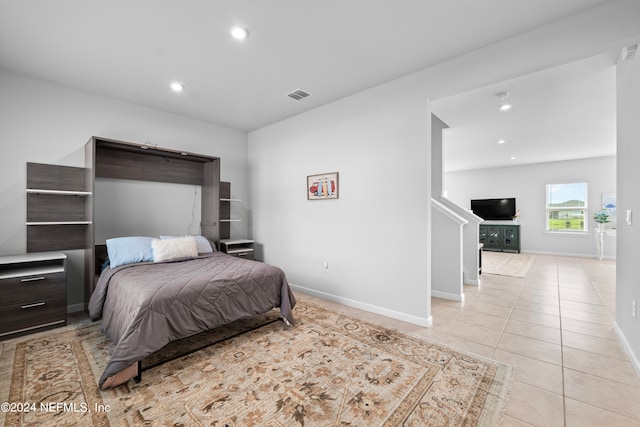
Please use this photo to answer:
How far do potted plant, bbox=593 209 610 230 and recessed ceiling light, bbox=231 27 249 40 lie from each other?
904 cm

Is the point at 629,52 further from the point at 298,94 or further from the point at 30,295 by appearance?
the point at 30,295

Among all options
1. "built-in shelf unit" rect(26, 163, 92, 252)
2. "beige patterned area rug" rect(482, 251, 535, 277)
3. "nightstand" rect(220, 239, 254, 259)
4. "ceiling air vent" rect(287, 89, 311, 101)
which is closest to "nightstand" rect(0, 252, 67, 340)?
"built-in shelf unit" rect(26, 163, 92, 252)

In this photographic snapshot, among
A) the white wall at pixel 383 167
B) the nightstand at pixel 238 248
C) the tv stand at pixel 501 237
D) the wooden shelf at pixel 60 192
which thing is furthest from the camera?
the tv stand at pixel 501 237

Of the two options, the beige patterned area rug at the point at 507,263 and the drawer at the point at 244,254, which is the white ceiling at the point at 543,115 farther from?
the drawer at the point at 244,254

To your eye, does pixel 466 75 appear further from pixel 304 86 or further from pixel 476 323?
pixel 476 323

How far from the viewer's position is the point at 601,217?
272 inches

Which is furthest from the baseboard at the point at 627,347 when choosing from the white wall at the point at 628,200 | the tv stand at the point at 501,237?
the tv stand at the point at 501,237

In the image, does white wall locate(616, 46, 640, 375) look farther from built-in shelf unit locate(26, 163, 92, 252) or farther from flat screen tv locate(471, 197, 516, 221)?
flat screen tv locate(471, 197, 516, 221)

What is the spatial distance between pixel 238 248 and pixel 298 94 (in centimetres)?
260

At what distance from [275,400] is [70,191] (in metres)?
3.42

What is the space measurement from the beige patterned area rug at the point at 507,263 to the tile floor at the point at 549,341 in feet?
2.44

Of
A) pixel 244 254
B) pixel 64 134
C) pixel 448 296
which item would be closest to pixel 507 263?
pixel 448 296

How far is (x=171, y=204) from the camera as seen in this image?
4.26 metres

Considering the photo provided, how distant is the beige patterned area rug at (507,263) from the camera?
18.7 feet
